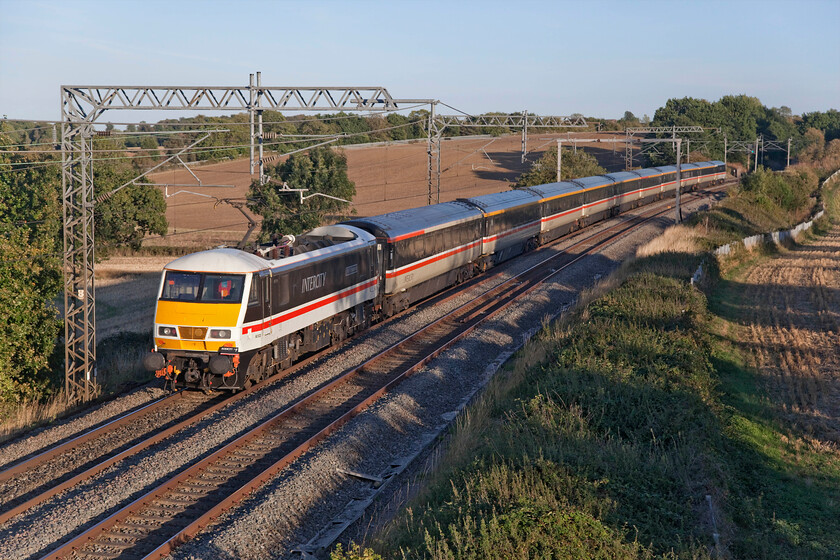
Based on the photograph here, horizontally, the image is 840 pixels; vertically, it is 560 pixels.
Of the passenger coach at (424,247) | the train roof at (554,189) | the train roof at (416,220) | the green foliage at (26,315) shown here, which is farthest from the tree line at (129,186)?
the train roof at (554,189)

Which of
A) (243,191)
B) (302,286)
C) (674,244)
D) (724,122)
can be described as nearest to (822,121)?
(724,122)

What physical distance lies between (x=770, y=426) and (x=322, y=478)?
959cm

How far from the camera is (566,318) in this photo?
21688 millimetres

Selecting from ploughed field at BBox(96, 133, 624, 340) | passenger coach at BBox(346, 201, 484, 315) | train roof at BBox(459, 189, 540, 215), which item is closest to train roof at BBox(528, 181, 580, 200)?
train roof at BBox(459, 189, 540, 215)

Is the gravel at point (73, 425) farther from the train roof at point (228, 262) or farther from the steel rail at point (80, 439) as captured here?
the train roof at point (228, 262)

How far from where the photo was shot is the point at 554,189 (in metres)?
41.6

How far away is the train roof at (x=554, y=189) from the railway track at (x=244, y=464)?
60.6 ft

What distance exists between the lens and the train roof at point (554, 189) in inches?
1539

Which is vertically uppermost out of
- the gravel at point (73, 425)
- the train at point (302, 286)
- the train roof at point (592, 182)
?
the train roof at point (592, 182)

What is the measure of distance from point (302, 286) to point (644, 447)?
8.91 m

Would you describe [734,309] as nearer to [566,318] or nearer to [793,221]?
[566,318]

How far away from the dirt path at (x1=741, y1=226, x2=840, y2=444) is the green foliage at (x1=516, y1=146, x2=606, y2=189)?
19.4 metres

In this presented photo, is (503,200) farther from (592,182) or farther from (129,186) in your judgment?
(129,186)

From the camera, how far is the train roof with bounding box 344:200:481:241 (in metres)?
23.0
